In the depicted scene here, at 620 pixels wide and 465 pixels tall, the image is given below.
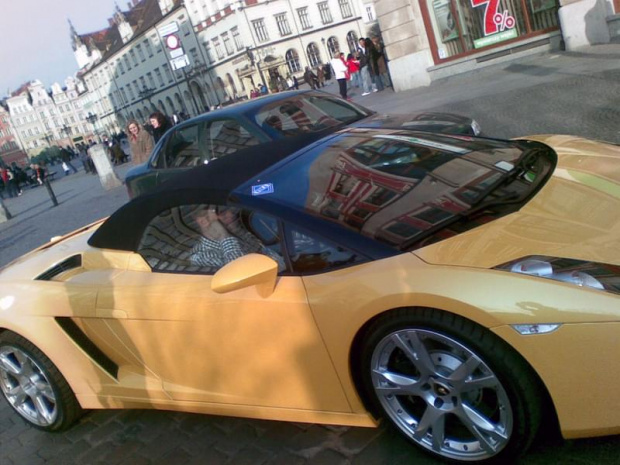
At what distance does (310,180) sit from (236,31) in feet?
195

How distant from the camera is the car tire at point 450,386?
2074 millimetres

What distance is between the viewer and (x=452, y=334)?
212 cm

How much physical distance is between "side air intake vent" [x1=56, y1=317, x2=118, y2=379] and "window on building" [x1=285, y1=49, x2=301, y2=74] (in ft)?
191

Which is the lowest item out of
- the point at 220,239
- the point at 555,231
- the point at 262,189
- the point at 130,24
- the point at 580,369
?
the point at 580,369

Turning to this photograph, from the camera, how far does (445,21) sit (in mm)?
15859

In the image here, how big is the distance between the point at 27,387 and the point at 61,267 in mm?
858

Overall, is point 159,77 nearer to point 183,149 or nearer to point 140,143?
point 140,143

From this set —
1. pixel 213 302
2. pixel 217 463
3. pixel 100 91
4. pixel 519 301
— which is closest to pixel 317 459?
pixel 217 463

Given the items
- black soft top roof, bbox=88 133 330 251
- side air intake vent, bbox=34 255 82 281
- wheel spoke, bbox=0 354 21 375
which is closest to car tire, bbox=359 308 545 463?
black soft top roof, bbox=88 133 330 251

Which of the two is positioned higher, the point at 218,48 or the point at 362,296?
the point at 218,48

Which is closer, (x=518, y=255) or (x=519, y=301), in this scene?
(x=519, y=301)

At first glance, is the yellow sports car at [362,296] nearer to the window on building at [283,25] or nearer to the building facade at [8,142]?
the window on building at [283,25]

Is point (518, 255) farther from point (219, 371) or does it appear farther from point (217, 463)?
point (217, 463)

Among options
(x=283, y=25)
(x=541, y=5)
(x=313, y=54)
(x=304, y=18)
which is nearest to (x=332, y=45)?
(x=313, y=54)
